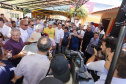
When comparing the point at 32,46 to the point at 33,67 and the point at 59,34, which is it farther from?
the point at 59,34

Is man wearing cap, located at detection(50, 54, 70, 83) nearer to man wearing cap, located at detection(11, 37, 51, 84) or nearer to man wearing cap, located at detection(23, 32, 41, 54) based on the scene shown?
man wearing cap, located at detection(11, 37, 51, 84)

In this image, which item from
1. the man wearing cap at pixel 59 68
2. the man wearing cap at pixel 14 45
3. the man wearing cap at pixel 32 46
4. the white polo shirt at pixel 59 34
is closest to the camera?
the man wearing cap at pixel 59 68

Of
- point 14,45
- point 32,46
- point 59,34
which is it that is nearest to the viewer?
point 32,46

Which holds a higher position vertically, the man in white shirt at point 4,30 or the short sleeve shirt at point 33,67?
the man in white shirt at point 4,30

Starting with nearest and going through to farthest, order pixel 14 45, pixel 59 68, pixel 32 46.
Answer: pixel 59 68, pixel 32 46, pixel 14 45

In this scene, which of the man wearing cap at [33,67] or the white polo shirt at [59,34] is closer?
the man wearing cap at [33,67]

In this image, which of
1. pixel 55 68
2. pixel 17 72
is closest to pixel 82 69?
pixel 55 68

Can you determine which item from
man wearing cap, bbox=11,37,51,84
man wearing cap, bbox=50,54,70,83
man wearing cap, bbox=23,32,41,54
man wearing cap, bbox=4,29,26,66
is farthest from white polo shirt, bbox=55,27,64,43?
man wearing cap, bbox=50,54,70,83

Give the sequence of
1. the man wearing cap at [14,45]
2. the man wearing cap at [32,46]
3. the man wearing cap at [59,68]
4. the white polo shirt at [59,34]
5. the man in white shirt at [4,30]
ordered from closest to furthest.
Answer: the man wearing cap at [59,68]
the man wearing cap at [32,46]
the man wearing cap at [14,45]
the man in white shirt at [4,30]
the white polo shirt at [59,34]

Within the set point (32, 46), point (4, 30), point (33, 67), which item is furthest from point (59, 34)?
point (33, 67)

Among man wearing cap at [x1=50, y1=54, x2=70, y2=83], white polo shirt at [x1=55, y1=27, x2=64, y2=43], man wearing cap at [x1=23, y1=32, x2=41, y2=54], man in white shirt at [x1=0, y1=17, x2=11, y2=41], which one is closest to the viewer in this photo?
man wearing cap at [x1=50, y1=54, x2=70, y2=83]

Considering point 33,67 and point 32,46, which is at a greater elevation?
point 32,46

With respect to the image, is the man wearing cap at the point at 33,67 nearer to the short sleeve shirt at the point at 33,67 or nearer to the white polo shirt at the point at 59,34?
the short sleeve shirt at the point at 33,67

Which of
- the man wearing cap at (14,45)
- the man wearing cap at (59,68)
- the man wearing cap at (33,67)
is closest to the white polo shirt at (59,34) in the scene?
the man wearing cap at (14,45)
